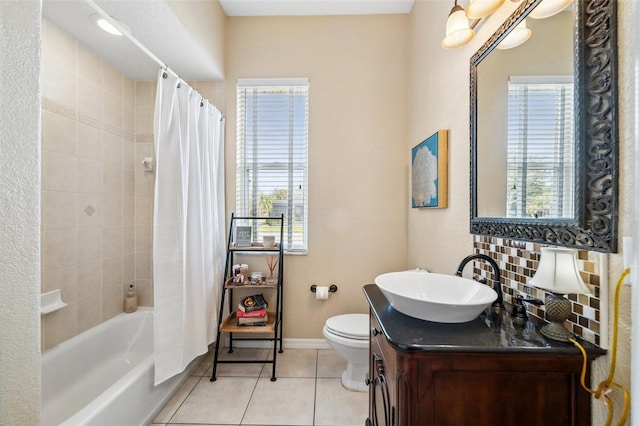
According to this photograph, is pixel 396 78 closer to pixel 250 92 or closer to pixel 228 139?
pixel 250 92

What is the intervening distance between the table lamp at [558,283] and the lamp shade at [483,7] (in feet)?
3.17

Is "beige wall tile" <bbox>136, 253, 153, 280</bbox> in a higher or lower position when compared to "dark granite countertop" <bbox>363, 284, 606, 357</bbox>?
lower

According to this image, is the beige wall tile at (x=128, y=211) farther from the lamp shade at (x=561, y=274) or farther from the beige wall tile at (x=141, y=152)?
the lamp shade at (x=561, y=274)

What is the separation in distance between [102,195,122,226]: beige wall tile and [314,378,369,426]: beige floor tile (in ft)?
6.50

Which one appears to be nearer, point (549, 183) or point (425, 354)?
point (425, 354)

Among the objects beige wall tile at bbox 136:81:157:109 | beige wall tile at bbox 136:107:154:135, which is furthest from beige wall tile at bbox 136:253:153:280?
beige wall tile at bbox 136:81:157:109

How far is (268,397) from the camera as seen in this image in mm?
1667

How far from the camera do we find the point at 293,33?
224 cm

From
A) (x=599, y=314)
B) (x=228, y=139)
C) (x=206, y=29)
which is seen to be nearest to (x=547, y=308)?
(x=599, y=314)

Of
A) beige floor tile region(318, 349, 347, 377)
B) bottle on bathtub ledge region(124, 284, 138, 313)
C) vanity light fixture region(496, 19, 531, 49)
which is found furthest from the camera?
bottle on bathtub ledge region(124, 284, 138, 313)

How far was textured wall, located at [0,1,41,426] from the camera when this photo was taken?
0.60m

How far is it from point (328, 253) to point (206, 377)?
129 centimetres

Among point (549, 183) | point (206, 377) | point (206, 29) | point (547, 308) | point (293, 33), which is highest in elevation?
point (293, 33)

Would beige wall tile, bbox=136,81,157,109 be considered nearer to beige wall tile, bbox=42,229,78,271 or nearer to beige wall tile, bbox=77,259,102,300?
beige wall tile, bbox=42,229,78,271
